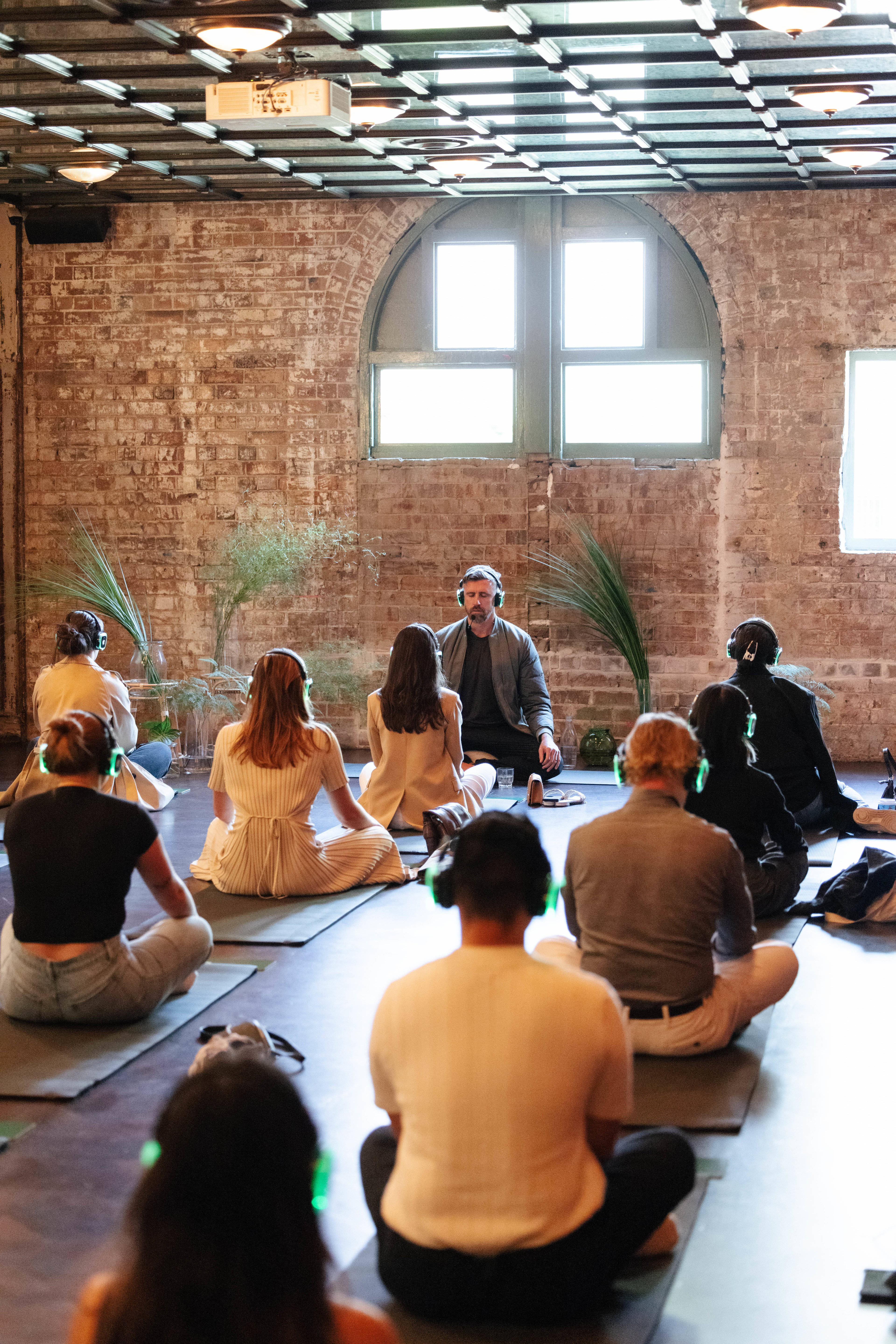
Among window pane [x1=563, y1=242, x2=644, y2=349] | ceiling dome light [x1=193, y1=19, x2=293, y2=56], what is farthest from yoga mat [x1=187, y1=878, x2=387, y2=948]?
window pane [x1=563, y1=242, x2=644, y2=349]

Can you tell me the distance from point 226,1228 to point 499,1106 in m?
1.01

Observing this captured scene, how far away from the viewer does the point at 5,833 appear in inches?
153

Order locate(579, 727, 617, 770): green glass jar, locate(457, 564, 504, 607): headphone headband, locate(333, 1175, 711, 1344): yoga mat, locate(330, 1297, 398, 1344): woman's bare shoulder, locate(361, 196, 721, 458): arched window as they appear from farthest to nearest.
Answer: locate(361, 196, 721, 458): arched window < locate(579, 727, 617, 770): green glass jar < locate(457, 564, 504, 607): headphone headband < locate(333, 1175, 711, 1344): yoga mat < locate(330, 1297, 398, 1344): woman's bare shoulder

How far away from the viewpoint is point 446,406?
10594 millimetres

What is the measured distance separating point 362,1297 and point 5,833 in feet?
5.62

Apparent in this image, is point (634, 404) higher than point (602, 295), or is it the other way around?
point (602, 295)

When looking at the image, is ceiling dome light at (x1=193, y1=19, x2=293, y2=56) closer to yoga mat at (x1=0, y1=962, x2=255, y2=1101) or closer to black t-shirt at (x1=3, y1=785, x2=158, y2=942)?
black t-shirt at (x1=3, y1=785, x2=158, y2=942)

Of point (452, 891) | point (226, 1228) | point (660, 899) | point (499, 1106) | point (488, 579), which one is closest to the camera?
point (226, 1228)

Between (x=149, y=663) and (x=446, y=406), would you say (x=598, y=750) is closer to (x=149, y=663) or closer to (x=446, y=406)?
(x=446, y=406)

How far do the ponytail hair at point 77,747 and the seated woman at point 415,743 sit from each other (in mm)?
2562

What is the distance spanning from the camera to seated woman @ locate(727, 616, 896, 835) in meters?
6.34

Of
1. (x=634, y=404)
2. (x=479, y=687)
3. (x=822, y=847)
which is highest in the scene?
(x=634, y=404)

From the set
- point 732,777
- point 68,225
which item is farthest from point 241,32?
point 68,225

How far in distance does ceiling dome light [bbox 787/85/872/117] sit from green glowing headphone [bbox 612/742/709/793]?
179 inches
